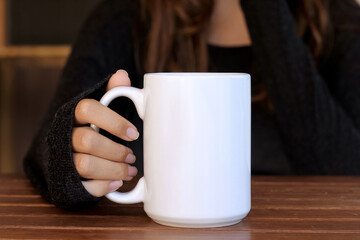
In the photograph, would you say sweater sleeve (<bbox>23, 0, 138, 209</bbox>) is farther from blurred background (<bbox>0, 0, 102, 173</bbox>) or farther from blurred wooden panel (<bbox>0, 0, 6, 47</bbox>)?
blurred wooden panel (<bbox>0, 0, 6, 47</bbox>)

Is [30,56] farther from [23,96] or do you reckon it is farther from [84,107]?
[84,107]

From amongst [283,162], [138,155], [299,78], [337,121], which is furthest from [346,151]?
[138,155]

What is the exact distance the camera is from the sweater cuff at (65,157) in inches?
20.6

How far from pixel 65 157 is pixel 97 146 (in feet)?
0.11

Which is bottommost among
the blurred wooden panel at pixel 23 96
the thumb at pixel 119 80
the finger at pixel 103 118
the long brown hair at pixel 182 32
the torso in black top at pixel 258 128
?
the blurred wooden panel at pixel 23 96

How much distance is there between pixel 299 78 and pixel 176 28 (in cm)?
36

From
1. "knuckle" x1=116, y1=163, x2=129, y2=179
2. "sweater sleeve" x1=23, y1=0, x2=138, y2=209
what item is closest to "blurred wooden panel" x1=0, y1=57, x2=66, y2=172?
"sweater sleeve" x1=23, y1=0, x2=138, y2=209

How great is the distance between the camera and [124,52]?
3.98 feet

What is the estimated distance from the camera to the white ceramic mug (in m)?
0.47

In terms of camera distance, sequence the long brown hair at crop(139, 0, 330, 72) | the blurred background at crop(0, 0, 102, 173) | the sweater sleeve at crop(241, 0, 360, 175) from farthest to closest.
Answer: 1. the blurred background at crop(0, 0, 102, 173)
2. the long brown hair at crop(139, 0, 330, 72)
3. the sweater sleeve at crop(241, 0, 360, 175)

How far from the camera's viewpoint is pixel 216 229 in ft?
1.62

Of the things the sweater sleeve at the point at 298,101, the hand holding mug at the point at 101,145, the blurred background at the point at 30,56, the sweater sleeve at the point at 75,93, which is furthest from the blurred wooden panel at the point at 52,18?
the hand holding mug at the point at 101,145

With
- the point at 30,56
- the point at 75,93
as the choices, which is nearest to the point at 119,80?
the point at 75,93

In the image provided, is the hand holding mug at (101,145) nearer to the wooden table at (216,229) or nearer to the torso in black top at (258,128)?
the wooden table at (216,229)
